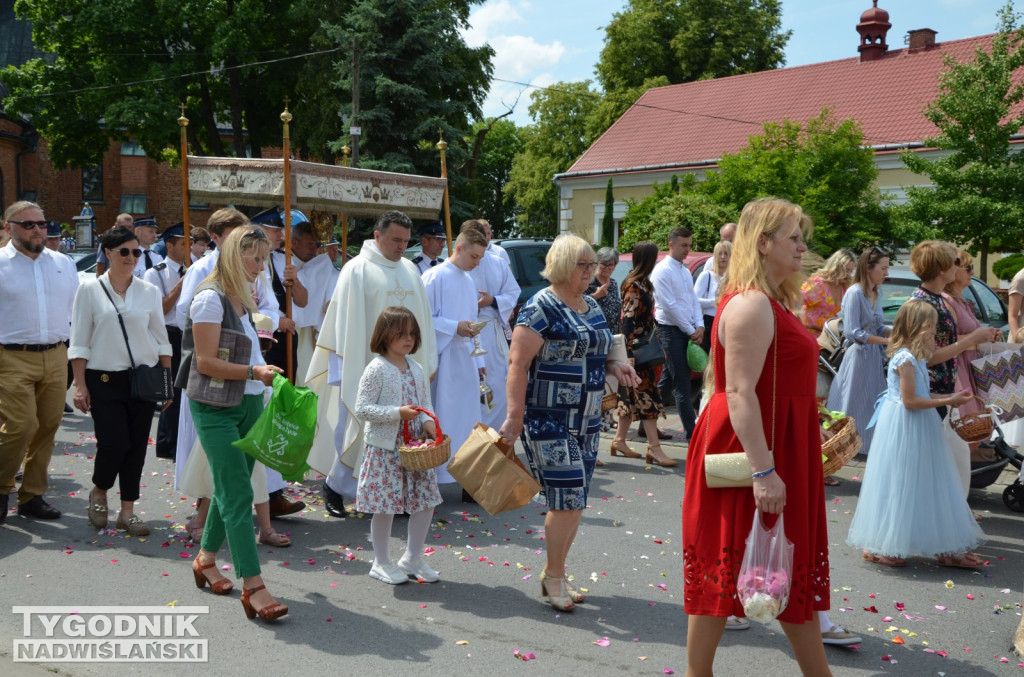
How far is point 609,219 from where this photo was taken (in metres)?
37.6

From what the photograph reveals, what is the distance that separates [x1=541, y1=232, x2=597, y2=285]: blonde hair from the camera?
5121 millimetres

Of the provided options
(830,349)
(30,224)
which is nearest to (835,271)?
(830,349)

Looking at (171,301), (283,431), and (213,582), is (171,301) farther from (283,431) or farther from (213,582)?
(283,431)

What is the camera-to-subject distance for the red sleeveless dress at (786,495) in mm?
3652

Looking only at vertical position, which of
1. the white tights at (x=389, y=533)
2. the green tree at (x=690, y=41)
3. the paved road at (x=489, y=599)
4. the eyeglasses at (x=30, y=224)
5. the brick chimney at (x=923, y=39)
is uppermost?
the green tree at (x=690, y=41)

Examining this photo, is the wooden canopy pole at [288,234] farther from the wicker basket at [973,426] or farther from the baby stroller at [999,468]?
the baby stroller at [999,468]

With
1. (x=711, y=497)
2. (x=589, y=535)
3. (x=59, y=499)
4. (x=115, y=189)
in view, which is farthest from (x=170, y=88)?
(x=711, y=497)

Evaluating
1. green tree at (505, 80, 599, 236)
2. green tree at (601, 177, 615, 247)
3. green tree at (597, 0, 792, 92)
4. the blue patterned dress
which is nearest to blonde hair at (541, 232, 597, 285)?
the blue patterned dress

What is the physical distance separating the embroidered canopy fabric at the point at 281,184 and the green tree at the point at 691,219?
10957 millimetres

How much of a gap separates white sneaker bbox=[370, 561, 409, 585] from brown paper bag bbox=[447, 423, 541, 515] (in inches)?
36.5

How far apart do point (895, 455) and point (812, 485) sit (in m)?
2.49

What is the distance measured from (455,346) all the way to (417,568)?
2245 mm

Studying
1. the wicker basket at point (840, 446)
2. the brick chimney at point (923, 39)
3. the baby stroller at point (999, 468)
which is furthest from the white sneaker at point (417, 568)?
the brick chimney at point (923, 39)

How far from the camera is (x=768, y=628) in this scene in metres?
5.01
